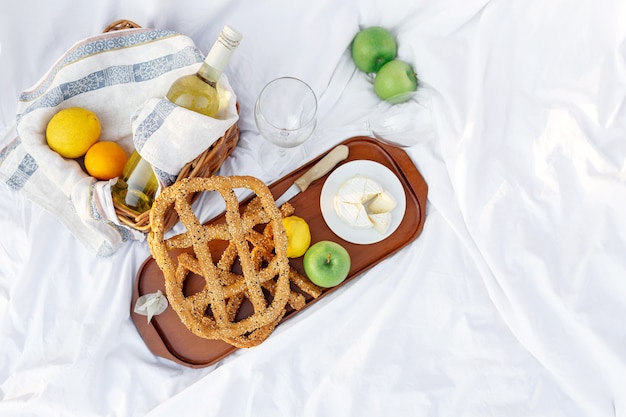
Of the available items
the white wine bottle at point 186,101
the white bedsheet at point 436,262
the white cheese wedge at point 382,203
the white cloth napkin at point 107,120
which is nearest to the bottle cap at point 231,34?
the white wine bottle at point 186,101

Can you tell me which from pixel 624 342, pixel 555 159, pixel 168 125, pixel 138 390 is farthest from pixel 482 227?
pixel 138 390

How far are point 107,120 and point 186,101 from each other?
0.18 meters

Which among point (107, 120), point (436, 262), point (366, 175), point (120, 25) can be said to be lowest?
point (436, 262)

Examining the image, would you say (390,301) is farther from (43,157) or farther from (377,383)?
(43,157)

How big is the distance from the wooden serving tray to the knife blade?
0.01 meters

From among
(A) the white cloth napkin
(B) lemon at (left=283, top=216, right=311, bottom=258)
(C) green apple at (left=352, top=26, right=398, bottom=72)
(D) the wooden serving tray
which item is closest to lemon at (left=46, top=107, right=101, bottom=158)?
(A) the white cloth napkin

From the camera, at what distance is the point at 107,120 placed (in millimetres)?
868

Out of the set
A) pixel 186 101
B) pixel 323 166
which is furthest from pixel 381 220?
pixel 186 101

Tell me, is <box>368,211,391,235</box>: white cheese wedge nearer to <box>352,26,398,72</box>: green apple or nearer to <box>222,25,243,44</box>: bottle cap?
<box>352,26,398,72</box>: green apple

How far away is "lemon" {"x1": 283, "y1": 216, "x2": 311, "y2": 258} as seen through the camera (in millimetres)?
869

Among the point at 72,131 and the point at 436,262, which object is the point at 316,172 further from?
the point at 72,131

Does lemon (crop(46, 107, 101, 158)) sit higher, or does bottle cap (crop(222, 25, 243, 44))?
bottle cap (crop(222, 25, 243, 44))

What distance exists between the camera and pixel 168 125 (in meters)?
0.76

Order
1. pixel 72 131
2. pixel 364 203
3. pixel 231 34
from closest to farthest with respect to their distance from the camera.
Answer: pixel 231 34 < pixel 72 131 < pixel 364 203
